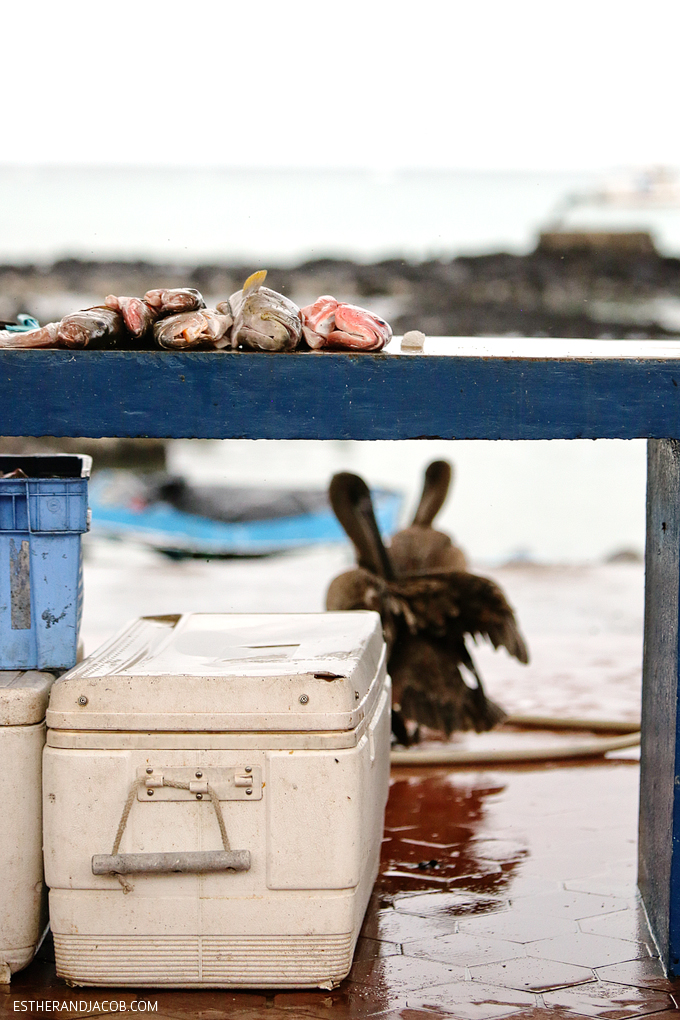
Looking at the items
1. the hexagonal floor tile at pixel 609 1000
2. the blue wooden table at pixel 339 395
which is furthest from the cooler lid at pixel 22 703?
the hexagonal floor tile at pixel 609 1000

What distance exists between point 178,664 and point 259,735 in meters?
0.34

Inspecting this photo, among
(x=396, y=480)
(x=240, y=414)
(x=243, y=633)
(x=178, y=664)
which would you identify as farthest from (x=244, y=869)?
(x=396, y=480)

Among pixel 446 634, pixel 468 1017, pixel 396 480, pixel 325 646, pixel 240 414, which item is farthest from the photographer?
pixel 396 480

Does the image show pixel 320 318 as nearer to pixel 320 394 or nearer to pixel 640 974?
pixel 320 394

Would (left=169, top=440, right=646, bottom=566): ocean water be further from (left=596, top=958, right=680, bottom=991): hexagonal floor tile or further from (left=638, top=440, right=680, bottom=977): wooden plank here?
(left=596, top=958, right=680, bottom=991): hexagonal floor tile

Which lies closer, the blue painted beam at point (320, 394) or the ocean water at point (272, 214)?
the blue painted beam at point (320, 394)

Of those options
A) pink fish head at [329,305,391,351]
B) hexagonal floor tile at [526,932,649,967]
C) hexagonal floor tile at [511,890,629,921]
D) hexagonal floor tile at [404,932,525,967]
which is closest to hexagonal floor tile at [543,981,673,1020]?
hexagonal floor tile at [526,932,649,967]

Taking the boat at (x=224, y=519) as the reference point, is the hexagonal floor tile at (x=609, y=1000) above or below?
above

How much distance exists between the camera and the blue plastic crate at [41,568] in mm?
2990

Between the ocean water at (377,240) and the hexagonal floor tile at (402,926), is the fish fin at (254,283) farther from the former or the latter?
the ocean water at (377,240)

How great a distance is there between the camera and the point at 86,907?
9.25 feet

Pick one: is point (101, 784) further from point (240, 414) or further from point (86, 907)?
point (240, 414)

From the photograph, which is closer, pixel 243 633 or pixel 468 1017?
pixel 468 1017

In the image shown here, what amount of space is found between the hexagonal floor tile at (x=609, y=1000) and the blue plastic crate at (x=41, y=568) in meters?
1.55
